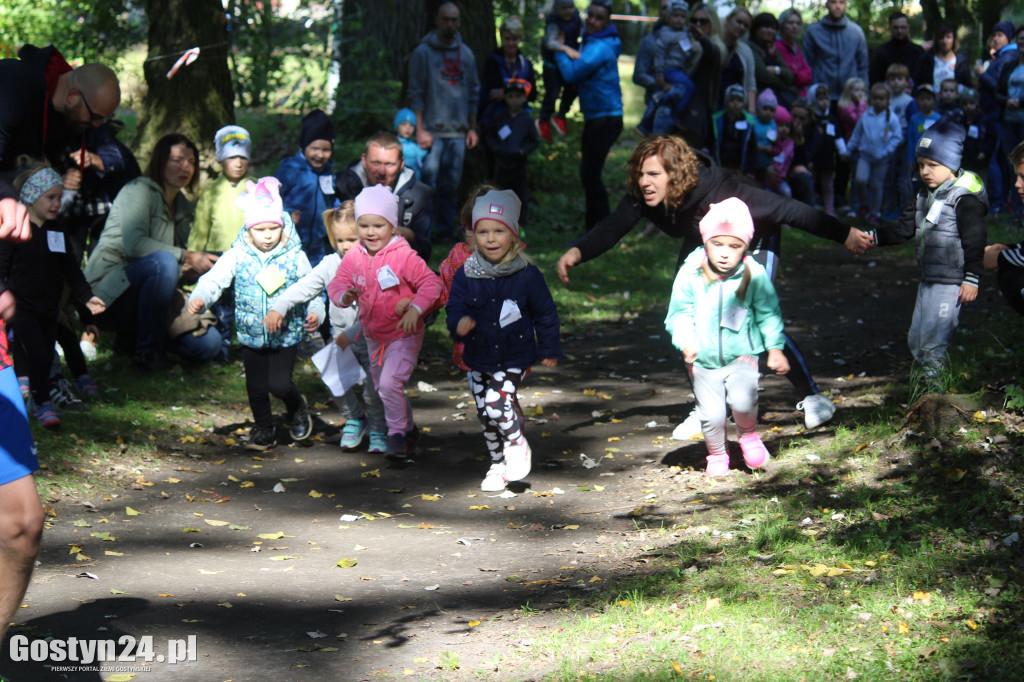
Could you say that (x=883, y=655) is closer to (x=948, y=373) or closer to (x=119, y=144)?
(x=948, y=373)

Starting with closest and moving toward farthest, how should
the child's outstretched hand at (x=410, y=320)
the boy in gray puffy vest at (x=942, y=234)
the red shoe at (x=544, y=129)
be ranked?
1. the child's outstretched hand at (x=410, y=320)
2. the boy in gray puffy vest at (x=942, y=234)
3. the red shoe at (x=544, y=129)

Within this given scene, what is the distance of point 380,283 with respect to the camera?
24.2ft

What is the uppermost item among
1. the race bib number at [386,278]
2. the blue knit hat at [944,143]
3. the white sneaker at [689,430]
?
the blue knit hat at [944,143]

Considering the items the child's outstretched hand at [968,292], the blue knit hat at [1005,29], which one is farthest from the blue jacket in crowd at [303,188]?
the blue knit hat at [1005,29]

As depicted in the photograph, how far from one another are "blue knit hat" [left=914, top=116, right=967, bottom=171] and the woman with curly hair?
30.7 inches

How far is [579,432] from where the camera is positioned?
824 cm

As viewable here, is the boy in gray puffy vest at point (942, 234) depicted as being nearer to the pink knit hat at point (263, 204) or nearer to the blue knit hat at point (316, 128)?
the pink knit hat at point (263, 204)

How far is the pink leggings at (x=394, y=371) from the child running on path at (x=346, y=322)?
21 centimetres

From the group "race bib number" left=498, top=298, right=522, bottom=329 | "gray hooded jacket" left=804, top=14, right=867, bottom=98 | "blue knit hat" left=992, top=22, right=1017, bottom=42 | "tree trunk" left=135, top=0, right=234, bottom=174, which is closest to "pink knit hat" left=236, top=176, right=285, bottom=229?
"race bib number" left=498, top=298, right=522, bottom=329

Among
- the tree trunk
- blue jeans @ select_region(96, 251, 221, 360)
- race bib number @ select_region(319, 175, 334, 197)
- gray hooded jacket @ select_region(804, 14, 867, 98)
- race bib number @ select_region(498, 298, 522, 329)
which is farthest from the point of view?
gray hooded jacket @ select_region(804, 14, 867, 98)

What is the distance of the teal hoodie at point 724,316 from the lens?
6.57 meters

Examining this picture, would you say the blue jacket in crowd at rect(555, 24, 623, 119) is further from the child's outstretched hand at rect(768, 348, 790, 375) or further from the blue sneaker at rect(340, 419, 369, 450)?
the child's outstretched hand at rect(768, 348, 790, 375)

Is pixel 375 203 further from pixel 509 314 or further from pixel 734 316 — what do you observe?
pixel 734 316

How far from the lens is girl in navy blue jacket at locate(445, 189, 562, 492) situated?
679cm
